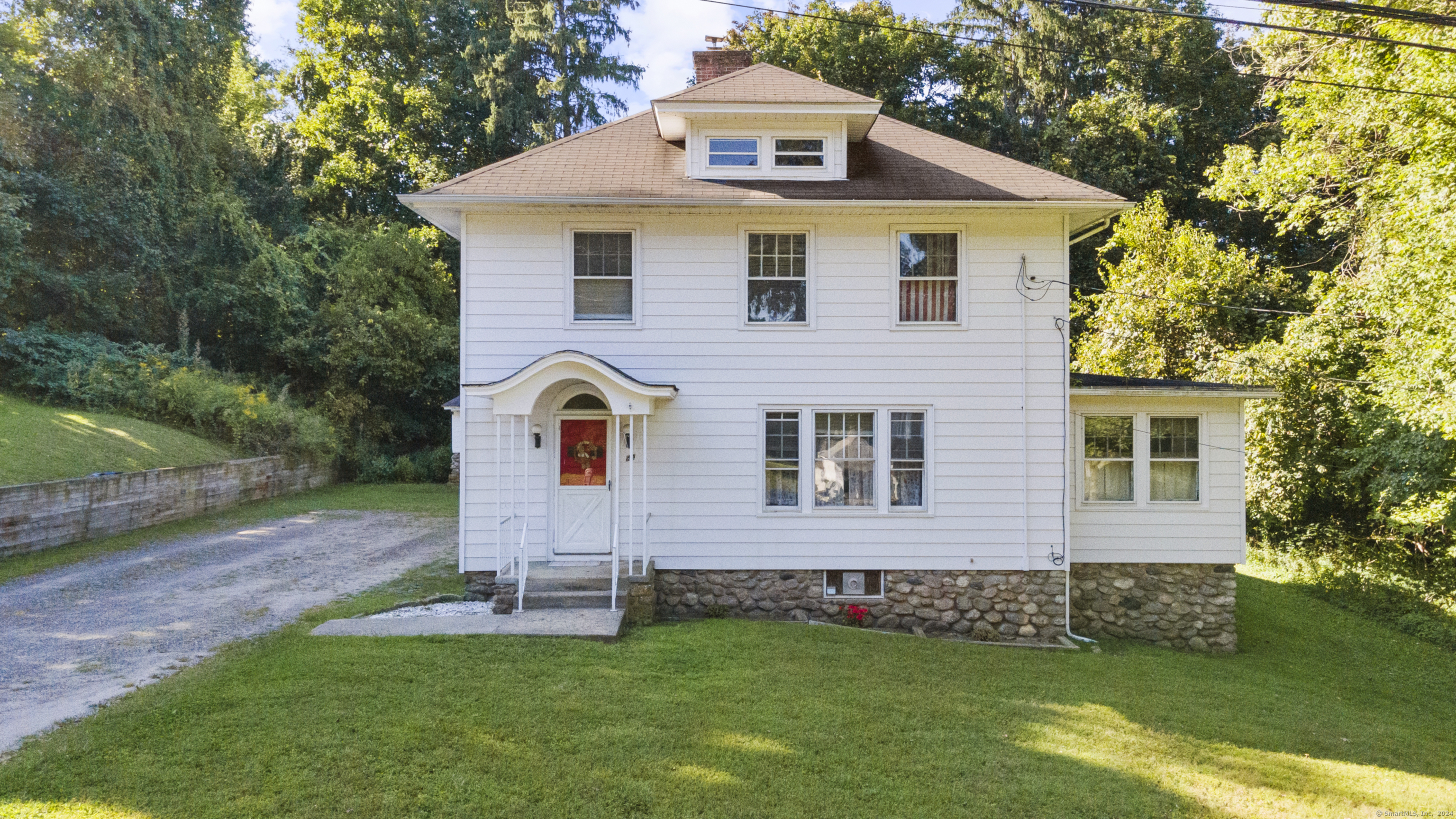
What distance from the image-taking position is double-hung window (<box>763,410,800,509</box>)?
10.3m

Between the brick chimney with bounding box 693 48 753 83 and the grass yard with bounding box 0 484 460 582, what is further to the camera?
the brick chimney with bounding box 693 48 753 83

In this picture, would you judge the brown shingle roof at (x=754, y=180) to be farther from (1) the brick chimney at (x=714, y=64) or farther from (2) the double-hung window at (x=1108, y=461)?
(2) the double-hung window at (x=1108, y=461)

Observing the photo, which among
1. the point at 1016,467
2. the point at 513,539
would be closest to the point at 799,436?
the point at 1016,467

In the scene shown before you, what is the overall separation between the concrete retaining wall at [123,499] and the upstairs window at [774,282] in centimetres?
1138

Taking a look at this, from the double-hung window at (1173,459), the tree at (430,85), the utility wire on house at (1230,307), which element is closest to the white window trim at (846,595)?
the double-hung window at (1173,459)

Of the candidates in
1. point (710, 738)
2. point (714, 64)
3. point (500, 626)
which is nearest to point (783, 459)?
point (500, 626)

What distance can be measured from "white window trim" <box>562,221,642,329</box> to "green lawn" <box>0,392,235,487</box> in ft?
30.6

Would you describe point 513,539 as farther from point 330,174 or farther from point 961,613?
point 330,174

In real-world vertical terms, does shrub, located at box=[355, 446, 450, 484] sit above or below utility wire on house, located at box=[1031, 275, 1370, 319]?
below

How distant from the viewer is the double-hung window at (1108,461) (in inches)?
429

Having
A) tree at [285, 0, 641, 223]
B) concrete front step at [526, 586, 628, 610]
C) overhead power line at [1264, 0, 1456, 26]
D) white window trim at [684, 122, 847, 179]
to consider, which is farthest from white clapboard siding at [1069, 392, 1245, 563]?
tree at [285, 0, 641, 223]

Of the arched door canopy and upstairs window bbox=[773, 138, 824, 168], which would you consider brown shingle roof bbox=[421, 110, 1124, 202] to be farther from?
the arched door canopy

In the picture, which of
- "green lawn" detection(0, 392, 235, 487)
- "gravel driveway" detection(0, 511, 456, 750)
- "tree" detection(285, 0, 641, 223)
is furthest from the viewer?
"tree" detection(285, 0, 641, 223)

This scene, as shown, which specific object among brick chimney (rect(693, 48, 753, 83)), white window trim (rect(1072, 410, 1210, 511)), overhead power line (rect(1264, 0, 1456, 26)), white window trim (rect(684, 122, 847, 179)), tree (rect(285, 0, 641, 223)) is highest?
tree (rect(285, 0, 641, 223))
